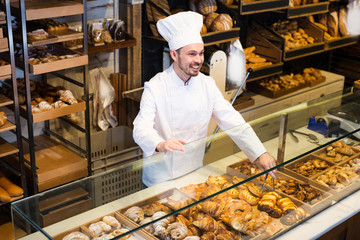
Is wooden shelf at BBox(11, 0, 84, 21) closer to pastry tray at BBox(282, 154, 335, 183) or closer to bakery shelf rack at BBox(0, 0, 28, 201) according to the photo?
bakery shelf rack at BBox(0, 0, 28, 201)

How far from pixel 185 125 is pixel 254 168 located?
84 centimetres

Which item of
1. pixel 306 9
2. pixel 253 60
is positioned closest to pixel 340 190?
pixel 253 60

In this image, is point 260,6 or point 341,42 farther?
point 341,42

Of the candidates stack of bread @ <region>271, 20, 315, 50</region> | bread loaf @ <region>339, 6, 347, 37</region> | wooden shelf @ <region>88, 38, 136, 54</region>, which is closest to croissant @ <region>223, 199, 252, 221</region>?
wooden shelf @ <region>88, 38, 136, 54</region>

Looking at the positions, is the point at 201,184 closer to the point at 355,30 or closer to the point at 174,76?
the point at 174,76

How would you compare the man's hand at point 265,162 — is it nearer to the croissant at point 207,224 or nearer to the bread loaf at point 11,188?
the croissant at point 207,224

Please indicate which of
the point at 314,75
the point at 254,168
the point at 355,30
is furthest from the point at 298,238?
the point at 355,30

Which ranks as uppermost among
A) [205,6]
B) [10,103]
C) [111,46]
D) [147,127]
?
[205,6]

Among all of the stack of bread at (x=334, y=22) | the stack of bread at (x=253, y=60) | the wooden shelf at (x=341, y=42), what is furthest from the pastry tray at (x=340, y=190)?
the stack of bread at (x=334, y=22)

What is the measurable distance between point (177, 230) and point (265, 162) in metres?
0.59

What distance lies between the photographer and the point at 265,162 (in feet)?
6.92

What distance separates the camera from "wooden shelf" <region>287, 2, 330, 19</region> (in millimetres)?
4613

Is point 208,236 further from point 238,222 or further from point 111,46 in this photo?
point 111,46

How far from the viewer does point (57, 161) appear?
3.54 metres
